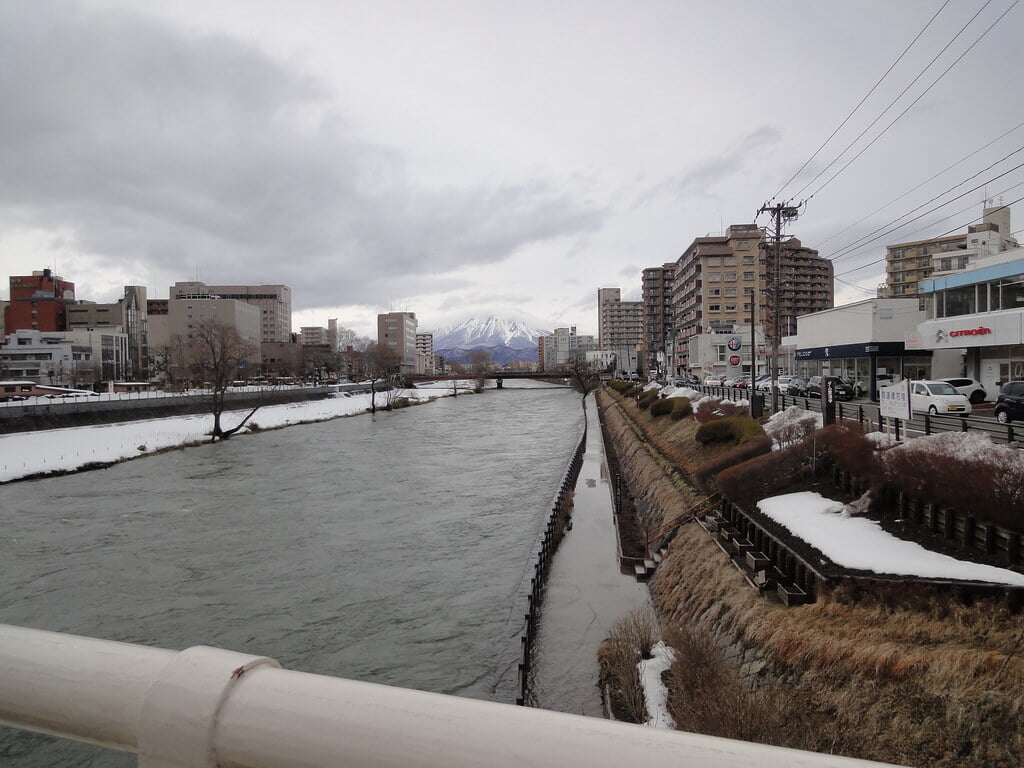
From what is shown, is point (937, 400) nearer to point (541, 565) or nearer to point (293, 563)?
point (541, 565)

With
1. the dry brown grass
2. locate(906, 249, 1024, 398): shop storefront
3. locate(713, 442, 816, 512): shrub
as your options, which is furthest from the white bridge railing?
locate(906, 249, 1024, 398): shop storefront

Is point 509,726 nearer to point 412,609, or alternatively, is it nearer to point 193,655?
point 193,655

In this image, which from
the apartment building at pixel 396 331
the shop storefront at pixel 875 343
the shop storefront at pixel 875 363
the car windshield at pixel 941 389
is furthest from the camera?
the apartment building at pixel 396 331

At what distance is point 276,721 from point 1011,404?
2081cm

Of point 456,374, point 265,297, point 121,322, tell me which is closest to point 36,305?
point 121,322

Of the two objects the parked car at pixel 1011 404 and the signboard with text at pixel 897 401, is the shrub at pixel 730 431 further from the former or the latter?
the parked car at pixel 1011 404

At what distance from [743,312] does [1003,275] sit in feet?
156

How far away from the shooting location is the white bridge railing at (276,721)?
0.90 metres

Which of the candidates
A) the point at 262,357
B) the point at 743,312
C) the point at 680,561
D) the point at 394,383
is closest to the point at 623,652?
the point at 680,561

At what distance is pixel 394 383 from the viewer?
93.1 metres

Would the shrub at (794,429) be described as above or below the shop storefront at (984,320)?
below

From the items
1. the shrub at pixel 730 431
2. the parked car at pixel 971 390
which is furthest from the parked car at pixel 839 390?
the shrub at pixel 730 431

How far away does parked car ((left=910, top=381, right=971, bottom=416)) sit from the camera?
18.4 m

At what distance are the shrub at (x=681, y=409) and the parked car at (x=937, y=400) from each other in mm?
8478
